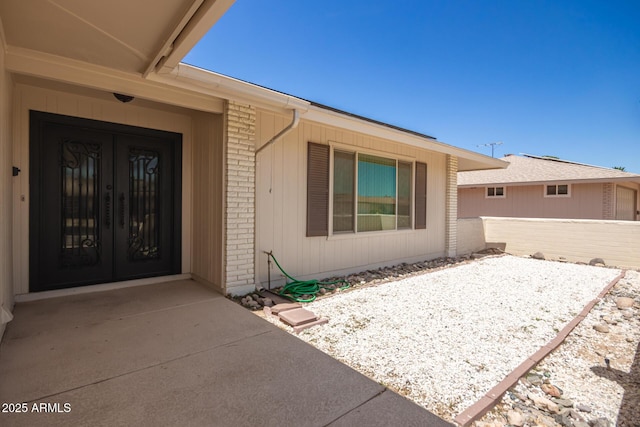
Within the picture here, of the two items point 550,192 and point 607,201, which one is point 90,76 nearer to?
point 550,192

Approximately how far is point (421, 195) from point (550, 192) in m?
9.09

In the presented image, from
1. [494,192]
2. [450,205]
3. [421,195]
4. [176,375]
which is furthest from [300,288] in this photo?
[494,192]

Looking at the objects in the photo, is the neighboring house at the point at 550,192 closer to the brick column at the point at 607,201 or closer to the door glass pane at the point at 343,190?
the brick column at the point at 607,201

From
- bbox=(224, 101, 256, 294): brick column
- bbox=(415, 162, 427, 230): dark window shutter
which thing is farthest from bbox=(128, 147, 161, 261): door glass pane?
bbox=(415, 162, 427, 230): dark window shutter

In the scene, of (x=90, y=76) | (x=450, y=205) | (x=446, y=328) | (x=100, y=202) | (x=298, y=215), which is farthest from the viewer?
(x=450, y=205)

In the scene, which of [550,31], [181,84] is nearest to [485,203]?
[550,31]

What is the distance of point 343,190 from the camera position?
210 inches

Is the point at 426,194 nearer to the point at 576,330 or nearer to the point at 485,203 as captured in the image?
the point at 576,330

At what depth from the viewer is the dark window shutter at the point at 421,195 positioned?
6.70 metres

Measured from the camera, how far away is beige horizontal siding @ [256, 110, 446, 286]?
4.28 metres

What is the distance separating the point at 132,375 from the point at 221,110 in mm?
3037

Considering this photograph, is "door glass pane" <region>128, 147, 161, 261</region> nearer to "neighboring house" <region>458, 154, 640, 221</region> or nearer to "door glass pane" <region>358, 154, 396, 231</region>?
"door glass pane" <region>358, 154, 396, 231</region>

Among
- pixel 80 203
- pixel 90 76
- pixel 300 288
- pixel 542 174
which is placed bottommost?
pixel 300 288

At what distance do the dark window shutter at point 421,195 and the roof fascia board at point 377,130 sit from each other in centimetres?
57
